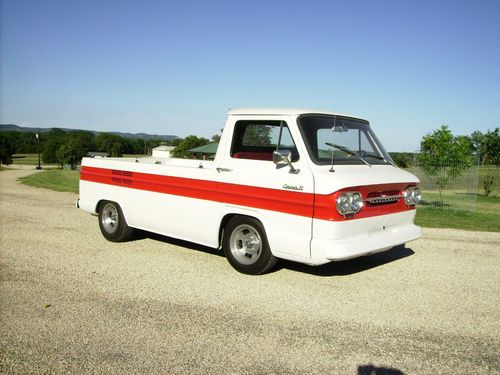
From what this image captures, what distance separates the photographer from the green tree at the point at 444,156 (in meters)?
13.9

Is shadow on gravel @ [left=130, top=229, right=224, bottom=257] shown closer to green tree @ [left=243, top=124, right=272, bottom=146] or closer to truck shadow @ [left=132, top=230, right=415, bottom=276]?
truck shadow @ [left=132, top=230, right=415, bottom=276]

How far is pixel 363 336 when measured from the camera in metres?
4.02

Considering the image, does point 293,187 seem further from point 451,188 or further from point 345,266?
point 451,188

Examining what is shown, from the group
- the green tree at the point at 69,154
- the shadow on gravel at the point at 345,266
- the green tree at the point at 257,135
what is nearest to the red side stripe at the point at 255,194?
the green tree at the point at 257,135

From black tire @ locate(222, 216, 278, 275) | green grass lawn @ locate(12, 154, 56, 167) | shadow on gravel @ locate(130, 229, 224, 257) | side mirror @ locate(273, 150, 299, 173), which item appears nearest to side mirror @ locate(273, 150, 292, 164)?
side mirror @ locate(273, 150, 299, 173)

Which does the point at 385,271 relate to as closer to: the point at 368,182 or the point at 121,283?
the point at 368,182

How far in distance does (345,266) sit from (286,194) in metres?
1.90

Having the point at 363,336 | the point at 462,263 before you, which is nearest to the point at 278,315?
the point at 363,336

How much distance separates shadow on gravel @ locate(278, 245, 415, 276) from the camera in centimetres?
612

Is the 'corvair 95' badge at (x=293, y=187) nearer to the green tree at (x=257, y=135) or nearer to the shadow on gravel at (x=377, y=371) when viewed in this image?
the green tree at (x=257, y=135)

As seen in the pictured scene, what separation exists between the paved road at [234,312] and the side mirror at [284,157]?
1.49 meters

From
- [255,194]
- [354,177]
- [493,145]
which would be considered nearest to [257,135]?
[255,194]

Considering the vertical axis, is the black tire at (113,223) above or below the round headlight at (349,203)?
below

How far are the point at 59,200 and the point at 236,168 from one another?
9.40m
